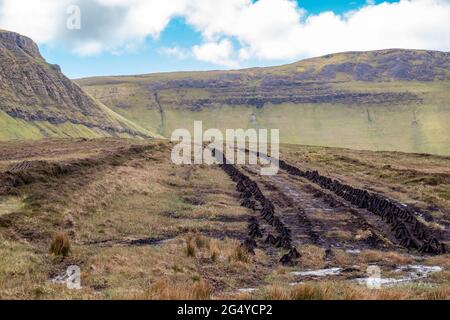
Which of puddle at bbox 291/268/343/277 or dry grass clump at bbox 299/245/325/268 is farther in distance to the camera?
dry grass clump at bbox 299/245/325/268

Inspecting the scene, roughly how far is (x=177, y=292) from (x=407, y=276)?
1003 cm

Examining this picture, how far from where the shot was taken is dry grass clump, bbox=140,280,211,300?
1095 cm

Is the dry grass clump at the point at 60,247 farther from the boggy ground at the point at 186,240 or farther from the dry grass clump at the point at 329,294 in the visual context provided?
the dry grass clump at the point at 329,294

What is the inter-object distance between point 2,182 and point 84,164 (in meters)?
13.4

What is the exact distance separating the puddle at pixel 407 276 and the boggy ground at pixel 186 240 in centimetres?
7

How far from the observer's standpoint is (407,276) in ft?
57.6

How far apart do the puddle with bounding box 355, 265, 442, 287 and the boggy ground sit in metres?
0.07

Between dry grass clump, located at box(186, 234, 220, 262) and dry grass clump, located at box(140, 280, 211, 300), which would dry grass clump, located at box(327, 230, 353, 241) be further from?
dry grass clump, located at box(140, 280, 211, 300)

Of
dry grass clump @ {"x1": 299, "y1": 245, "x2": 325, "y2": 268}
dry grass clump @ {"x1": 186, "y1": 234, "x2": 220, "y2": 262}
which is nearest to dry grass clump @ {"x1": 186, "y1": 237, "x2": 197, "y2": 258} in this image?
dry grass clump @ {"x1": 186, "y1": 234, "x2": 220, "y2": 262}

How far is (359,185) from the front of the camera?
160 feet
